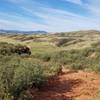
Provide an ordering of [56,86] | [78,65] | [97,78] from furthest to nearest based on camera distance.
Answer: [78,65]
[97,78]
[56,86]

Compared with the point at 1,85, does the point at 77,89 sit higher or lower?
lower

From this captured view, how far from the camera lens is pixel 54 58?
27.9 m

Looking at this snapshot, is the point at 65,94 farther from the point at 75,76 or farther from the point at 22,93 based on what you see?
the point at 75,76

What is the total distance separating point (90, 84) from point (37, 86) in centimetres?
292

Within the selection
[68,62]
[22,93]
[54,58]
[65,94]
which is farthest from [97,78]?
[54,58]

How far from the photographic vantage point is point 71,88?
14.1 m

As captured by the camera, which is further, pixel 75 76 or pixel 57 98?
pixel 75 76

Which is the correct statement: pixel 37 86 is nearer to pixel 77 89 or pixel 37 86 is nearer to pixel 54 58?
pixel 77 89

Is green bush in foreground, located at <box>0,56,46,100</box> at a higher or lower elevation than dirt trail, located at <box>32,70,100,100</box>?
higher

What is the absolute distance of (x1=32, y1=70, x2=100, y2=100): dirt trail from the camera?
12332mm

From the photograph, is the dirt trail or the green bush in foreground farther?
the dirt trail

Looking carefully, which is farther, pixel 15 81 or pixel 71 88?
pixel 71 88

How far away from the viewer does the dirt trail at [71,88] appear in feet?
40.5

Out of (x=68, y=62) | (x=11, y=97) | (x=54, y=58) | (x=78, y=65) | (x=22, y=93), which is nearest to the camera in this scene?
(x=11, y=97)
